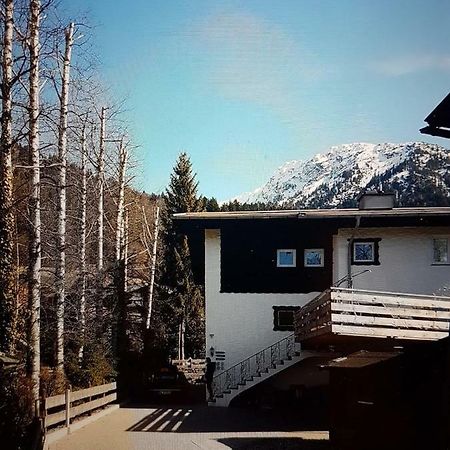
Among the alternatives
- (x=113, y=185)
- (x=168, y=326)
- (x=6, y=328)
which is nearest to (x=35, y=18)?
(x=6, y=328)

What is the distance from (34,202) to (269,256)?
11.1 meters

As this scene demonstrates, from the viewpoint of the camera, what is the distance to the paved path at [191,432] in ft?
41.7

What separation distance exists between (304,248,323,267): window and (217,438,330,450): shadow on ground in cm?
959

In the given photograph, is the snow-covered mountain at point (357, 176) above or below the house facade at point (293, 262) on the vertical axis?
above

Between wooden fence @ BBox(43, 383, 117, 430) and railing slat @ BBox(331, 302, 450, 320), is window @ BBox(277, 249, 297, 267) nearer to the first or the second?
wooden fence @ BBox(43, 383, 117, 430)

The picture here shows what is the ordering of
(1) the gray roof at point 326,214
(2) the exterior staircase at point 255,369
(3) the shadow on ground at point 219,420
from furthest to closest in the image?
1. (1) the gray roof at point 326,214
2. (2) the exterior staircase at point 255,369
3. (3) the shadow on ground at point 219,420

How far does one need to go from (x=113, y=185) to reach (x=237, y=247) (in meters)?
6.61

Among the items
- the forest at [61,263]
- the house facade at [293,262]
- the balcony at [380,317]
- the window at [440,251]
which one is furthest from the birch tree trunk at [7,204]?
the window at [440,251]

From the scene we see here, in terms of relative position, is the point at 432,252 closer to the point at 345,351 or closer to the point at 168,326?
the point at 345,351

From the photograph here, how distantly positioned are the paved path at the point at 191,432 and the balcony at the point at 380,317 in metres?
2.59

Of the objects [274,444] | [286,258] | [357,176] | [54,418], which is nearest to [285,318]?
[286,258]

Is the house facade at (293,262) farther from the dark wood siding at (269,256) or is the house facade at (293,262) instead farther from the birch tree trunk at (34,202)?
the birch tree trunk at (34,202)

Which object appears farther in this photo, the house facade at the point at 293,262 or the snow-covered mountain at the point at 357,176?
the snow-covered mountain at the point at 357,176

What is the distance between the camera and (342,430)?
12461 millimetres
